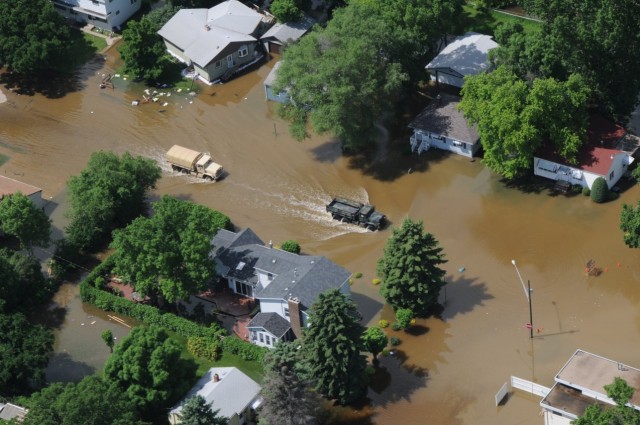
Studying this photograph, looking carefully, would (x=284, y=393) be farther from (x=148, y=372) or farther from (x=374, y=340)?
(x=148, y=372)

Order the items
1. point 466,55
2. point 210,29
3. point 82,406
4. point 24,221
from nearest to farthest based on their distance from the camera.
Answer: point 82,406 → point 24,221 → point 466,55 → point 210,29

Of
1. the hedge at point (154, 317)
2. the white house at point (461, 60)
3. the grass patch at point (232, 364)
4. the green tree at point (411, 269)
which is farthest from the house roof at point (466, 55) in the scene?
the grass patch at point (232, 364)

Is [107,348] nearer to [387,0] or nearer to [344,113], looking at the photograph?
[344,113]

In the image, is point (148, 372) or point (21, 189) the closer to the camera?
point (148, 372)

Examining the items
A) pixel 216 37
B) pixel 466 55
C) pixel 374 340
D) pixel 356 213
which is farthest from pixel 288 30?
pixel 374 340

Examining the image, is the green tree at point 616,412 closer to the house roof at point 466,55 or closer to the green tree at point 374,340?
the green tree at point 374,340

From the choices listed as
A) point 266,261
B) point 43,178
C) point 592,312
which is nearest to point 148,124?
point 43,178
